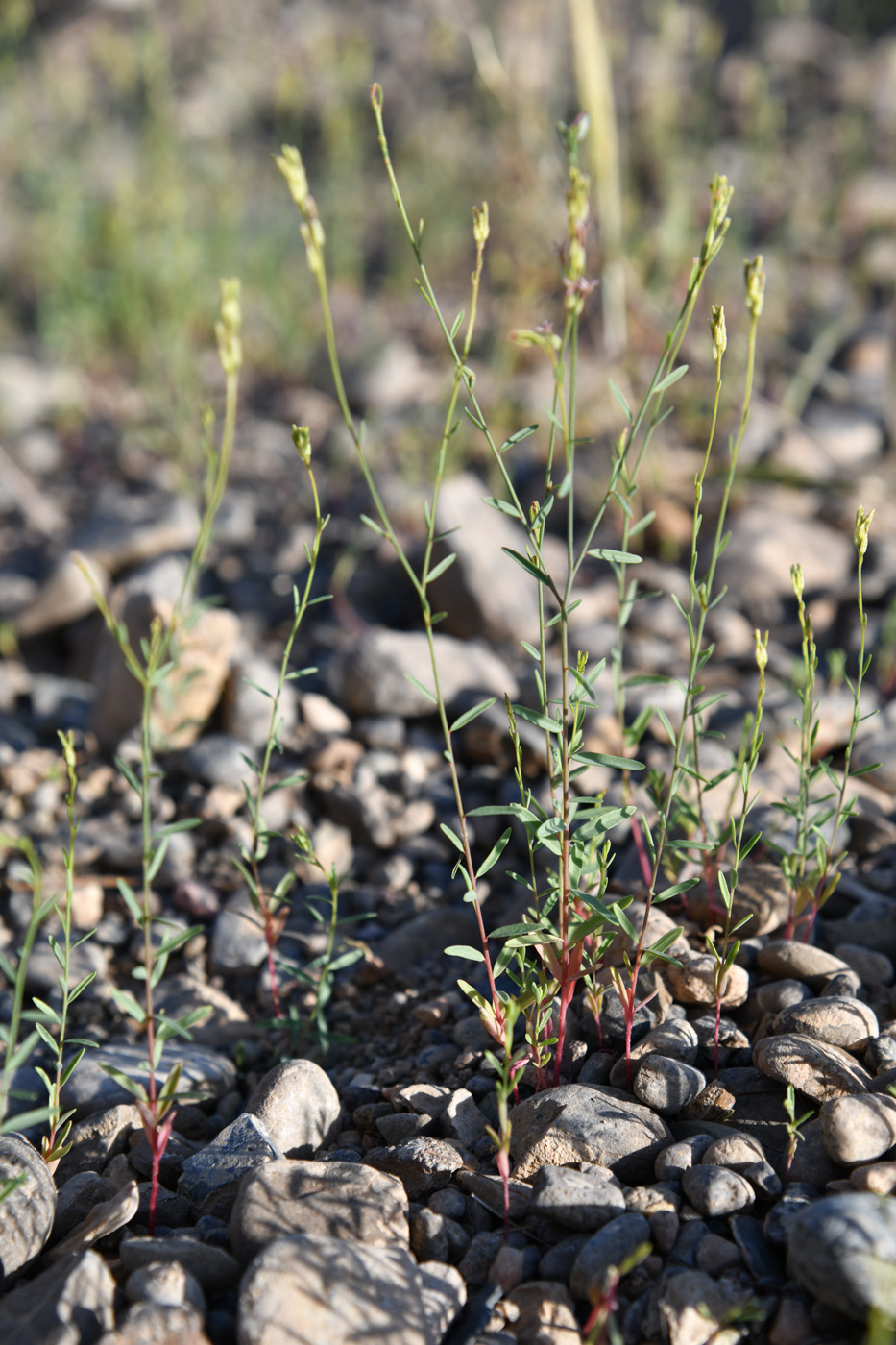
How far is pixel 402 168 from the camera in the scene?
5863 millimetres

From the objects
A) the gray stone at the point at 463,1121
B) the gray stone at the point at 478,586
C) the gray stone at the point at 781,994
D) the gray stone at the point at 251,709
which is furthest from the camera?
the gray stone at the point at 478,586

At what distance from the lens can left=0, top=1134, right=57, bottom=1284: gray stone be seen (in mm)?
1496

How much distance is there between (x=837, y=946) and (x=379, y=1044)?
91 centimetres

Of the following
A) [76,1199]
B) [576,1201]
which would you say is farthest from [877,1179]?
[76,1199]

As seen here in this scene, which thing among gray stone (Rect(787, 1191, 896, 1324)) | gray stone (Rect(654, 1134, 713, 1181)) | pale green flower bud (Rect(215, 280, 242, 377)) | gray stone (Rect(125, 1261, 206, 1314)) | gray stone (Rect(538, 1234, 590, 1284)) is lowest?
gray stone (Rect(538, 1234, 590, 1284))

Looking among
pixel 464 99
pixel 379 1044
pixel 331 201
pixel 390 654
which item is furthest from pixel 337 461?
pixel 464 99

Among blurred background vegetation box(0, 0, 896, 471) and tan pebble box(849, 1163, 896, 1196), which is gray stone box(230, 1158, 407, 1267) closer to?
tan pebble box(849, 1163, 896, 1196)

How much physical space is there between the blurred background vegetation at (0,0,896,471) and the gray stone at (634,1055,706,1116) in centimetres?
306

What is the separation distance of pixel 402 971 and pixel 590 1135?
70cm

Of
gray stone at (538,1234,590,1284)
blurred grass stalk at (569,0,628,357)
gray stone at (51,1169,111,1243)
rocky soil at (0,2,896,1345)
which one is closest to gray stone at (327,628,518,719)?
rocky soil at (0,2,896,1345)

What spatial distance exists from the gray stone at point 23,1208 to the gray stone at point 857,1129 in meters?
1.14

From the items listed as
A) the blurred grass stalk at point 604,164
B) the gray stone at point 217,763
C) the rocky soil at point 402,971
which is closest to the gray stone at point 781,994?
the rocky soil at point 402,971

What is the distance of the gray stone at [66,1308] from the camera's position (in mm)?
1312

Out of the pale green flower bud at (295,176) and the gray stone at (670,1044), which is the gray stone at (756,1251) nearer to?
the gray stone at (670,1044)
